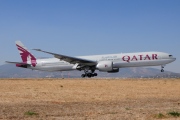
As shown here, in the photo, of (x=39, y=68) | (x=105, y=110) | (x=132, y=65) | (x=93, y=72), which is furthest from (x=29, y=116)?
(x=39, y=68)

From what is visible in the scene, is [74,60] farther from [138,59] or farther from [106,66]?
[138,59]

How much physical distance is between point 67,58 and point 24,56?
46.0ft

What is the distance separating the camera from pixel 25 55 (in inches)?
2899

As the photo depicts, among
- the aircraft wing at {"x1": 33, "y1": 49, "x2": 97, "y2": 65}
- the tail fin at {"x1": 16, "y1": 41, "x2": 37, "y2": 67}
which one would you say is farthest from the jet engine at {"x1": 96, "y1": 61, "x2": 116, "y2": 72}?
the tail fin at {"x1": 16, "y1": 41, "x2": 37, "y2": 67}

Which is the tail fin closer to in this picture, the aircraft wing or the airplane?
the airplane

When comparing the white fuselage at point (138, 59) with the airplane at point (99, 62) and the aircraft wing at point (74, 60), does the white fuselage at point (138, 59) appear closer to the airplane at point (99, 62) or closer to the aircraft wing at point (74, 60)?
the airplane at point (99, 62)

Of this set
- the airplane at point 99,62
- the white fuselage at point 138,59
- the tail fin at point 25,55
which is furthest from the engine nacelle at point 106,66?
the tail fin at point 25,55

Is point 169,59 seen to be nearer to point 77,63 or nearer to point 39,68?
point 77,63

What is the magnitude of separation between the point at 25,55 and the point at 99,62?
17910 millimetres

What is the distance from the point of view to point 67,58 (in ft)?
208

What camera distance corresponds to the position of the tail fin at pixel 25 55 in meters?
72.0

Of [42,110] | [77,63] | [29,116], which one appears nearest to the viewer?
[29,116]

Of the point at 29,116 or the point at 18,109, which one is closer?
the point at 29,116

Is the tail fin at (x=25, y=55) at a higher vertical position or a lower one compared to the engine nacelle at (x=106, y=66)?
higher
